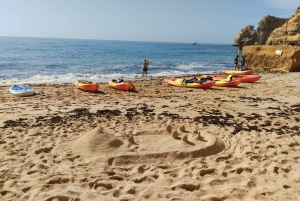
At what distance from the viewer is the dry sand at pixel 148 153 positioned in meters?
3.26

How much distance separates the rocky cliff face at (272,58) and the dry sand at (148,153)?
12023 mm

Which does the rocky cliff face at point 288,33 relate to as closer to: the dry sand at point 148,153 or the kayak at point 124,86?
the kayak at point 124,86

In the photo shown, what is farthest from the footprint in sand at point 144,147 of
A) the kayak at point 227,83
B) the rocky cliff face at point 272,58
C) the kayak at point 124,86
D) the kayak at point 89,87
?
the rocky cliff face at point 272,58

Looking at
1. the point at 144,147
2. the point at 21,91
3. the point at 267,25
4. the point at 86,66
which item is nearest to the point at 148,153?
the point at 144,147

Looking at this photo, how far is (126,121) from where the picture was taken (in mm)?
6355

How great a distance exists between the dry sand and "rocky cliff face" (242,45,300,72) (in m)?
12.0

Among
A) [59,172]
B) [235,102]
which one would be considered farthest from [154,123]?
[235,102]

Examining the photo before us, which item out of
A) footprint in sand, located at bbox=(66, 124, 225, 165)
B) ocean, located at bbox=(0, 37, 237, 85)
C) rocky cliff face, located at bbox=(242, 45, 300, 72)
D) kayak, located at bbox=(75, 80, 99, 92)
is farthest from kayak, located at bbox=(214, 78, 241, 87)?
rocky cliff face, located at bbox=(242, 45, 300, 72)

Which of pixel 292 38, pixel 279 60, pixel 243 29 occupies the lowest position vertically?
pixel 279 60

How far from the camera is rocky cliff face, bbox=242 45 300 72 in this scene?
18.0 metres

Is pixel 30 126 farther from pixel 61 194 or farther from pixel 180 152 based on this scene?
pixel 180 152

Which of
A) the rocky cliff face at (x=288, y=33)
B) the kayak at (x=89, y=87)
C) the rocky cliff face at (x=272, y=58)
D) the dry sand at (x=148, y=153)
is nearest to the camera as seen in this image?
the dry sand at (x=148, y=153)

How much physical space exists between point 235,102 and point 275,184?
5681 millimetres

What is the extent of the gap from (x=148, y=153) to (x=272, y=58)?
1856 cm
